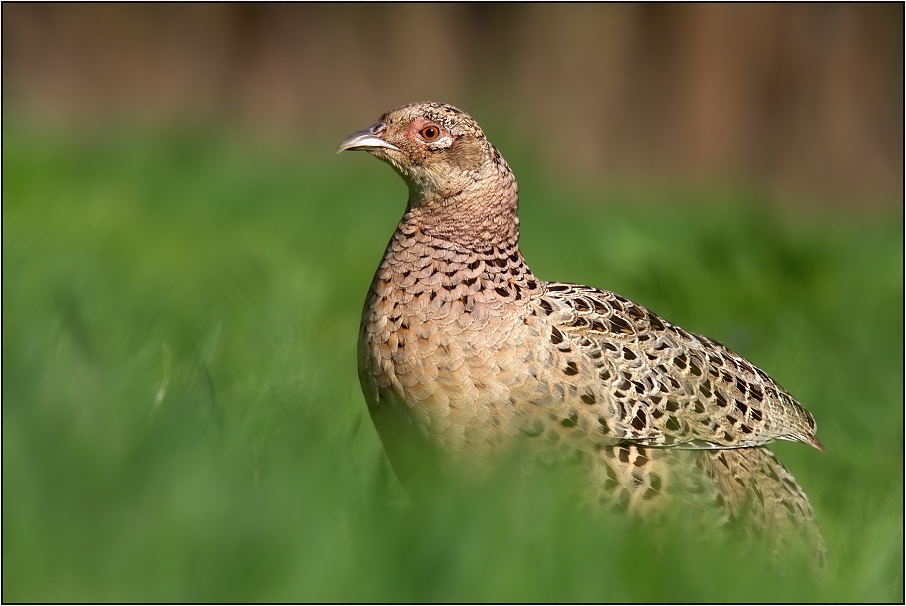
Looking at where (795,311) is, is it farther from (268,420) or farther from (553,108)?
(553,108)

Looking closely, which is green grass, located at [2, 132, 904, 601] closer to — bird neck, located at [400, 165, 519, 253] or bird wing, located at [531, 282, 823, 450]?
bird wing, located at [531, 282, 823, 450]

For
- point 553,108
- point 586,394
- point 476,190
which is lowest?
point 586,394

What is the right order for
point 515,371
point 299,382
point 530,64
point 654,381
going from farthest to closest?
point 530,64
point 299,382
point 654,381
point 515,371

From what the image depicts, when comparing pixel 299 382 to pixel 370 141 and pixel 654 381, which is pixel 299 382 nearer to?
pixel 370 141

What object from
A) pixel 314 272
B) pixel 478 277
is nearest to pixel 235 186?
pixel 314 272

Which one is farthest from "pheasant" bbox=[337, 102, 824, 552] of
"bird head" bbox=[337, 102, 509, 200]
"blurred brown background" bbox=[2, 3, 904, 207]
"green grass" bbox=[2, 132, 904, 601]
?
"blurred brown background" bbox=[2, 3, 904, 207]

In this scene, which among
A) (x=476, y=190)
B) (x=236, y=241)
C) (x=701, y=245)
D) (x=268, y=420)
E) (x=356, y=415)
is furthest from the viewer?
(x=701, y=245)

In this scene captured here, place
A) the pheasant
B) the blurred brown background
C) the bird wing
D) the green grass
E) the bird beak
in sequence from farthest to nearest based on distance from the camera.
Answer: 1. the blurred brown background
2. the bird beak
3. the bird wing
4. the pheasant
5. the green grass

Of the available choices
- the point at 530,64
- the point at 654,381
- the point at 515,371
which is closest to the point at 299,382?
the point at 515,371
